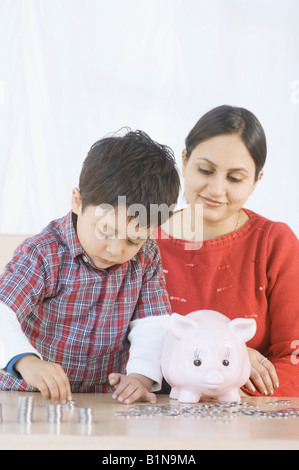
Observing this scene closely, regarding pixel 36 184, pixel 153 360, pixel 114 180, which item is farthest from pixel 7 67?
pixel 153 360

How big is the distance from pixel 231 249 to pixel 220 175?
18 cm

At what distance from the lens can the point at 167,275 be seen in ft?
5.08

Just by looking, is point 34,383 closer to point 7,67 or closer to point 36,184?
point 36,184

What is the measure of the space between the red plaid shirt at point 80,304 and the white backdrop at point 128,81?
32.2 inches

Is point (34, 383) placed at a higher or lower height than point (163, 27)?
lower

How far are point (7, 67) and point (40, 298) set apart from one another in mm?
1067

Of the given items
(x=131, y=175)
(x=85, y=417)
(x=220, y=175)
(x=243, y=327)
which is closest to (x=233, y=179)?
(x=220, y=175)

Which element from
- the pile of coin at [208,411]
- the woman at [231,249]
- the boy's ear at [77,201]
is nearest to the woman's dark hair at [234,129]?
the woman at [231,249]

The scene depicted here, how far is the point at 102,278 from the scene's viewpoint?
46.9 inches

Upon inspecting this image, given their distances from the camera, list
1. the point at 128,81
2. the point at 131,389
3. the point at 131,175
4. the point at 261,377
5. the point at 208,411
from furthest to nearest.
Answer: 1. the point at 128,81
2. the point at 261,377
3. the point at 131,175
4. the point at 131,389
5. the point at 208,411

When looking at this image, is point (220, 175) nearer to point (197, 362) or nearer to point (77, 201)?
point (77, 201)

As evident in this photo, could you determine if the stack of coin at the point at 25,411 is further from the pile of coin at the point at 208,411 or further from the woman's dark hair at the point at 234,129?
the woman's dark hair at the point at 234,129

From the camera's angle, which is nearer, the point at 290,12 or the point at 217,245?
the point at 217,245

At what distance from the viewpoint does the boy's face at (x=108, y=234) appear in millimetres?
1077
